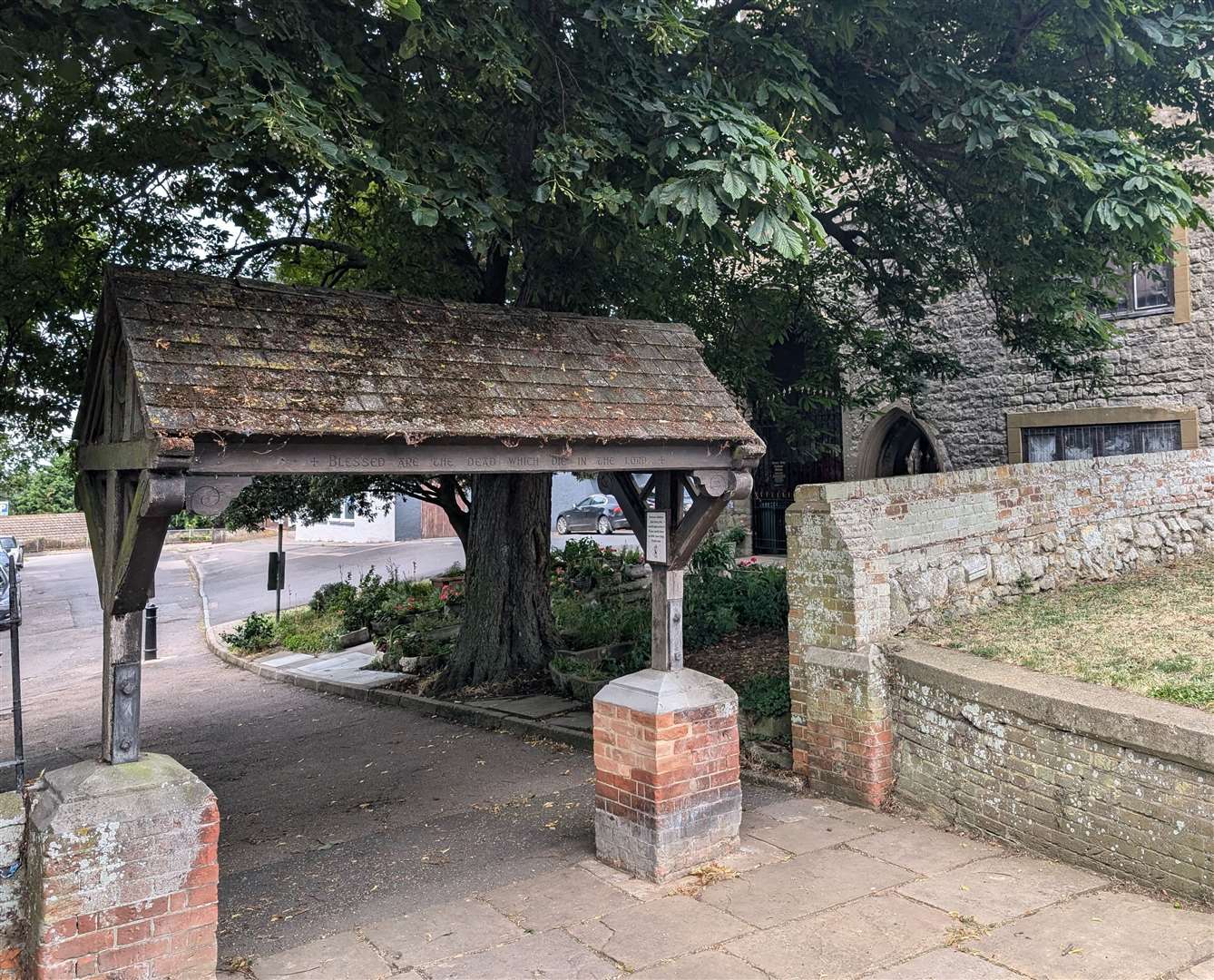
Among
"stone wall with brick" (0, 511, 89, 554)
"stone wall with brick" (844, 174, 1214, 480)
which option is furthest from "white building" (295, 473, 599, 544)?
"stone wall with brick" (844, 174, 1214, 480)

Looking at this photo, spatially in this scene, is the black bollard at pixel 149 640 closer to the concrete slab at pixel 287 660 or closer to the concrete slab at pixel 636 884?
the concrete slab at pixel 287 660

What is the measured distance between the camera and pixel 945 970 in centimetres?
392

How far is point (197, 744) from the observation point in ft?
31.7

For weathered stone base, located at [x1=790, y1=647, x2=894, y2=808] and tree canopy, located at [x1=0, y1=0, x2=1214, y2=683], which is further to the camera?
weathered stone base, located at [x1=790, y1=647, x2=894, y2=808]

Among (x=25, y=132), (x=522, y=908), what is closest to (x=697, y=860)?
(x=522, y=908)

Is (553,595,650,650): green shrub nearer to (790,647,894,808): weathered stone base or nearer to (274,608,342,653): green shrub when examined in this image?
(790,647,894,808): weathered stone base

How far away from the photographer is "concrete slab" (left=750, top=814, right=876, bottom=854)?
543cm

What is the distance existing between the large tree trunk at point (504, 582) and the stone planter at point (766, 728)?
146 inches

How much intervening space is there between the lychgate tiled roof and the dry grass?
246 cm

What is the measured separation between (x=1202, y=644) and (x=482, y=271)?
7.45 meters

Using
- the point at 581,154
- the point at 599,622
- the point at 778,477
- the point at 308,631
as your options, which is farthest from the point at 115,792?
the point at 778,477

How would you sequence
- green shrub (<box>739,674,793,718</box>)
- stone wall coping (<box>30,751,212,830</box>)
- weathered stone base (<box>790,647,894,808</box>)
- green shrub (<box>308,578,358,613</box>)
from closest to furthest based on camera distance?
1. stone wall coping (<box>30,751,212,830</box>)
2. weathered stone base (<box>790,647,894,808</box>)
3. green shrub (<box>739,674,793,718</box>)
4. green shrub (<box>308,578,358,613</box>)

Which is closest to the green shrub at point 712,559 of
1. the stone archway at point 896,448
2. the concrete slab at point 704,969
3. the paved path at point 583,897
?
the stone archway at point 896,448

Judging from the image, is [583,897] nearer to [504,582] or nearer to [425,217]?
[425,217]
